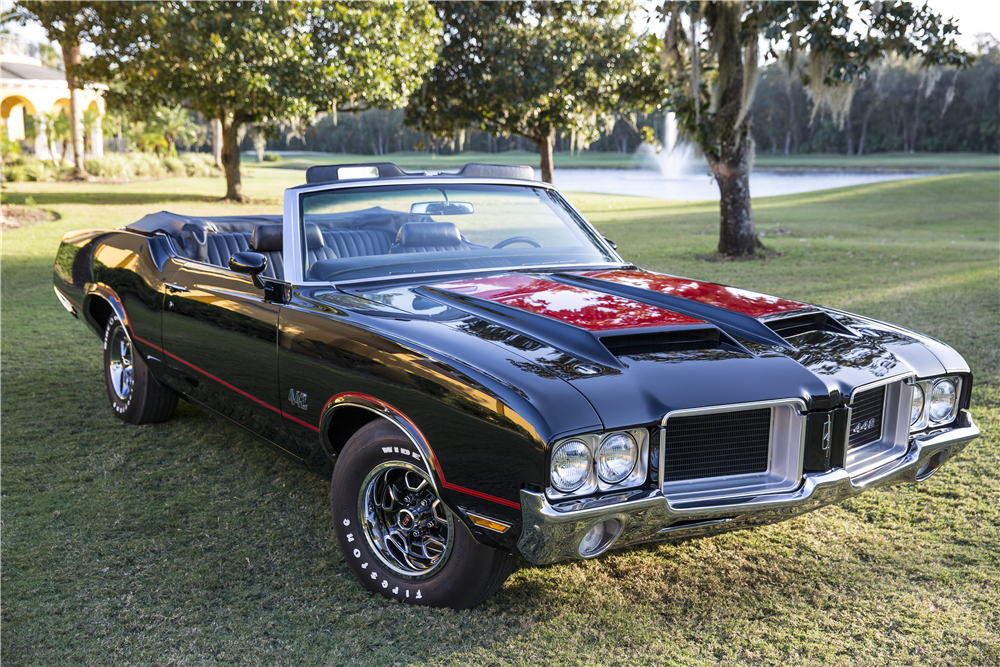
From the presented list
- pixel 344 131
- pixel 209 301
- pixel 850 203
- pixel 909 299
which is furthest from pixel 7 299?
pixel 344 131

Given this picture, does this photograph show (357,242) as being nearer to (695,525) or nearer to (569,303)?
(569,303)

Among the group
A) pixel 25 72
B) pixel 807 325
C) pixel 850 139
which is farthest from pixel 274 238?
pixel 850 139

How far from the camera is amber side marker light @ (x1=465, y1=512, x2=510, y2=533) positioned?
255 cm

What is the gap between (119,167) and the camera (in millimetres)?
34281

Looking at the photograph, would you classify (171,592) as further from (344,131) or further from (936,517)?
(344,131)

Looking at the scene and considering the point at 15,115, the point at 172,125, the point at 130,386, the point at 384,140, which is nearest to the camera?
the point at 130,386

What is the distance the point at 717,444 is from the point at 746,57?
1042 centimetres

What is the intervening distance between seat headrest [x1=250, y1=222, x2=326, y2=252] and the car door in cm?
18

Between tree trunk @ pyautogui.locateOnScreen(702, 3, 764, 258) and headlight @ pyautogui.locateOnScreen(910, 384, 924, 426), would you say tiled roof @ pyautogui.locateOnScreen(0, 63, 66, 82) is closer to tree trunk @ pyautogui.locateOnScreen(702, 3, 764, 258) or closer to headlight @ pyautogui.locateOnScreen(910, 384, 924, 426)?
tree trunk @ pyautogui.locateOnScreen(702, 3, 764, 258)

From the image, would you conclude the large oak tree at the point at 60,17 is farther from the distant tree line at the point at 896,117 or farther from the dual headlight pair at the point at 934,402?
the distant tree line at the point at 896,117

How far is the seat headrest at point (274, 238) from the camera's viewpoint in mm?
3828

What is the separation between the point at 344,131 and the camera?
98.7 m

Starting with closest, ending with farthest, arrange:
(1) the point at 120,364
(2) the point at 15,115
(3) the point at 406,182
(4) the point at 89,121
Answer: (3) the point at 406,182, (1) the point at 120,364, (4) the point at 89,121, (2) the point at 15,115

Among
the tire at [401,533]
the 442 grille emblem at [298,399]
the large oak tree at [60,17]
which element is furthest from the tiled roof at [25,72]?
the tire at [401,533]
